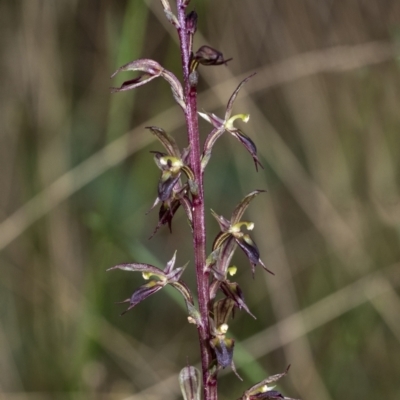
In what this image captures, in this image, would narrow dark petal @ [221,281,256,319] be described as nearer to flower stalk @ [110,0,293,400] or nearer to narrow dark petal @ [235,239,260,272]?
flower stalk @ [110,0,293,400]

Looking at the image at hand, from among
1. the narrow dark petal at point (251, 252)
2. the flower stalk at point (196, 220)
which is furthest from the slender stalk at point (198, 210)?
the narrow dark petal at point (251, 252)

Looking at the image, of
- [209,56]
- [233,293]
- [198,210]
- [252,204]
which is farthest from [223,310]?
[252,204]

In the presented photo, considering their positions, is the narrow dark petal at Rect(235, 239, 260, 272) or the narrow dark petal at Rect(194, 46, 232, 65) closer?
the narrow dark petal at Rect(194, 46, 232, 65)

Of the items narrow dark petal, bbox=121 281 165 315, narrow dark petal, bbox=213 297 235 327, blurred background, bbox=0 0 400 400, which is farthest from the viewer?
blurred background, bbox=0 0 400 400

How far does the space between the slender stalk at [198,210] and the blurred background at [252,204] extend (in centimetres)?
244

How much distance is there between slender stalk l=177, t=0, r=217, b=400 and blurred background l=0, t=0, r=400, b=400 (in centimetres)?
244

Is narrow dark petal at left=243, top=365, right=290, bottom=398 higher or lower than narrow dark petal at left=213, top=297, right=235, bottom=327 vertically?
lower

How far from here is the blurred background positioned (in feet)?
15.8

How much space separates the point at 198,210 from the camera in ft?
6.73

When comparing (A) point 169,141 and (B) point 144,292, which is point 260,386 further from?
(A) point 169,141

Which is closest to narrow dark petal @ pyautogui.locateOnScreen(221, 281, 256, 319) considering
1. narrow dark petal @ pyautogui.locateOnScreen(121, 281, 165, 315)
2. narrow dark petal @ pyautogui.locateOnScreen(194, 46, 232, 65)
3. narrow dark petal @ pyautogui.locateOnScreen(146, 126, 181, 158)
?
narrow dark petal @ pyautogui.locateOnScreen(121, 281, 165, 315)

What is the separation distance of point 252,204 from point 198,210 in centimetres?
394

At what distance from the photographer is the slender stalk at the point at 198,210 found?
6.53 feet

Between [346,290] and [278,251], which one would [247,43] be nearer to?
[278,251]
